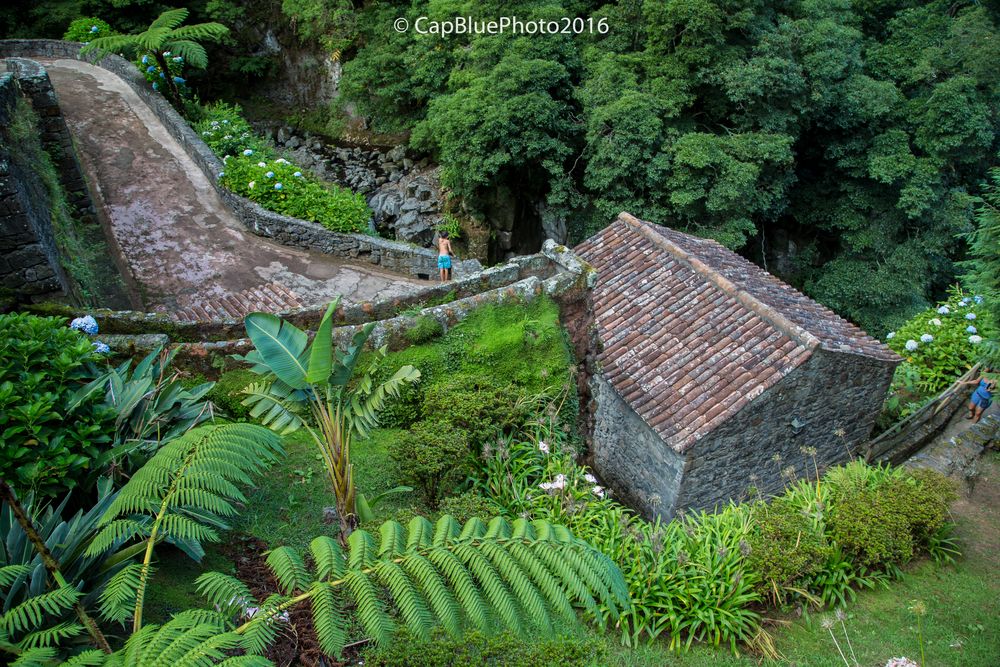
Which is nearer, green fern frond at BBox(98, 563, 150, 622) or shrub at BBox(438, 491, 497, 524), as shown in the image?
green fern frond at BBox(98, 563, 150, 622)

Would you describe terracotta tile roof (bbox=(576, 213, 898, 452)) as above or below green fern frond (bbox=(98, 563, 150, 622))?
below

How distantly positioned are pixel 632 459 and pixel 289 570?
710cm

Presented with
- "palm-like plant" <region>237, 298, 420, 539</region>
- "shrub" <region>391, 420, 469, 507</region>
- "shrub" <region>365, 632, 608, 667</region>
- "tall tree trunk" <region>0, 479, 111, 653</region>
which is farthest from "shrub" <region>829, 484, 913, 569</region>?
"tall tree trunk" <region>0, 479, 111, 653</region>

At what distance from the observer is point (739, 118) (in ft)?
55.4

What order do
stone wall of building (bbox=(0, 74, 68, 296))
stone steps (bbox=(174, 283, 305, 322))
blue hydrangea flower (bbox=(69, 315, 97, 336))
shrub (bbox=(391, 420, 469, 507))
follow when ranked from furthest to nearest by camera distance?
stone steps (bbox=(174, 283, 305, 322)) < stone wall of building (bbox=(0, 74, 68, 296)) < blue hydrangea flower (bbox=(69, 315, 97, 336)) < shrub (bbox=(391, 420, 469, 507))

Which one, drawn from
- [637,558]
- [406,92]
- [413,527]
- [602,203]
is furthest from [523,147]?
[413,527]

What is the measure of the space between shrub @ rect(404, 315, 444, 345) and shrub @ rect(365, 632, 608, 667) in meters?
3.66

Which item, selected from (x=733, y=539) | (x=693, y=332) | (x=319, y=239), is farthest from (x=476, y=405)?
(x=319, y=239)

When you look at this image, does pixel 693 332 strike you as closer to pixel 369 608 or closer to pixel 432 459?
pixel 432 459

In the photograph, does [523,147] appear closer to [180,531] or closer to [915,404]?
[915,404]

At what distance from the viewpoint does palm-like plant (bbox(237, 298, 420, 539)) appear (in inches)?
203

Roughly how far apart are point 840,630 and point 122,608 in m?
5.57

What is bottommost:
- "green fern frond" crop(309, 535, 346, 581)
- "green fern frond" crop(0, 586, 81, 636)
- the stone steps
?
the stone steps

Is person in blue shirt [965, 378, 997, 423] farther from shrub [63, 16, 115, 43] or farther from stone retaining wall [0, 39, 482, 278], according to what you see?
shrub [63, 16, 115, 43]
